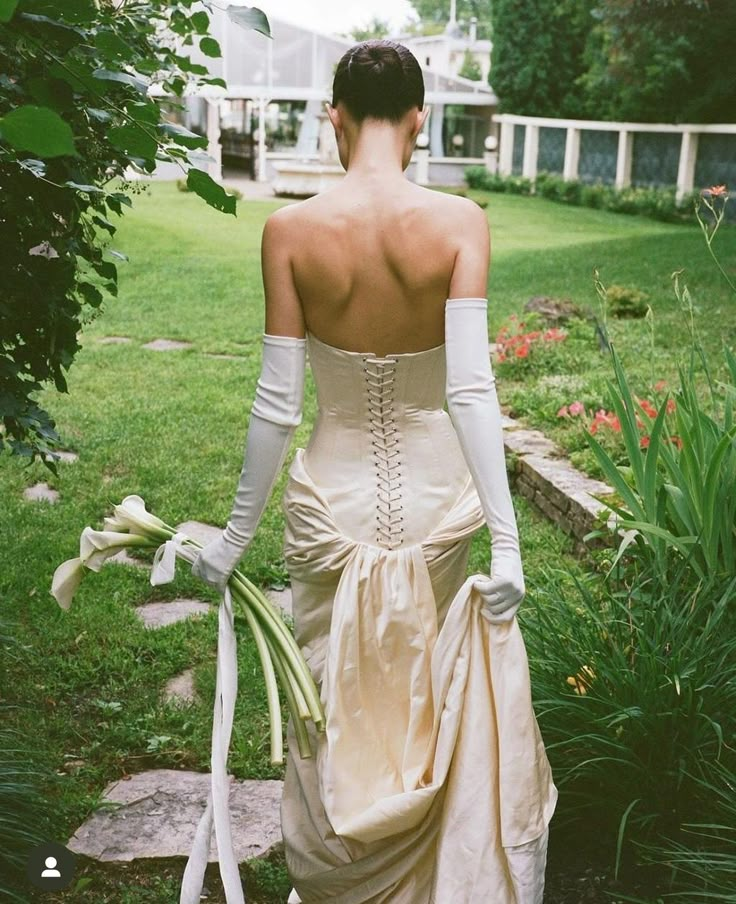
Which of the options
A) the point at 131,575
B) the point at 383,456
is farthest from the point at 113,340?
the point at 383,456

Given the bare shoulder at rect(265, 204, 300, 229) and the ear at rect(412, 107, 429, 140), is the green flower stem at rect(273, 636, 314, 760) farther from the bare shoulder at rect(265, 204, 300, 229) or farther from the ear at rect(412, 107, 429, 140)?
the ear at rect(412, 107, 429, 140)

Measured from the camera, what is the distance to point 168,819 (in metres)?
2.94

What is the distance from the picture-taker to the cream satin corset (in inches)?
93.6

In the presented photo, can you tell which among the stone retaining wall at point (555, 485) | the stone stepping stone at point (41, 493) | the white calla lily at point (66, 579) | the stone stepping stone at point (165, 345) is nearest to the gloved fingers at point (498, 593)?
the white calla lily at point (66, 579)

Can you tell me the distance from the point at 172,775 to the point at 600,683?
4.27ft

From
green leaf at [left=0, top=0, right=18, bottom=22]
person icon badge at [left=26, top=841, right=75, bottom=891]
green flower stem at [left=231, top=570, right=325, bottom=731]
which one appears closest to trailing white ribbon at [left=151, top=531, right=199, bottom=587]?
green flower stem at [left=231, top=570, right=325, bottom=731]

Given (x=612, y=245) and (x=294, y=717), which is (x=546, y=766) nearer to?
(x=294, y=717)

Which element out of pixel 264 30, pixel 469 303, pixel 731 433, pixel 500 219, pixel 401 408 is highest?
pixel 264 30

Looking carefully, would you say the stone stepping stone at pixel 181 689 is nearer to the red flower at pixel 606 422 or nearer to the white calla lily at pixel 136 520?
the white calla lily at pixel 136 520

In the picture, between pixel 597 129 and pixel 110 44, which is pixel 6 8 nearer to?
pixel 110 44

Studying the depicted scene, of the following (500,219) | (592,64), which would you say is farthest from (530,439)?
(592,64)

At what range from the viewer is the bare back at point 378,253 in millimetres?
2211

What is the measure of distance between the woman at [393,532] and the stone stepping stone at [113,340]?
22.2 feet

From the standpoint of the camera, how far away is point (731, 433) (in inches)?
116
